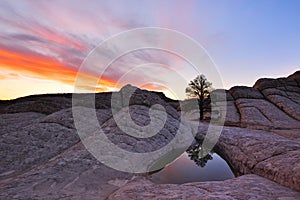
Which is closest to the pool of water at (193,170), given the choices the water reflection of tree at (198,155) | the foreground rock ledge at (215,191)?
the water reflection of tree at (198,155)

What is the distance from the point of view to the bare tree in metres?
46.1

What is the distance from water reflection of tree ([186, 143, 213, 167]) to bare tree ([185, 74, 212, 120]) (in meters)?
22.0

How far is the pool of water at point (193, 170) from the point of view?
1557cm

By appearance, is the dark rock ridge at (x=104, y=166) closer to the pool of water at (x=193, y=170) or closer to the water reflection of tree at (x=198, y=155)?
the pool of water at (x=193, y=170)

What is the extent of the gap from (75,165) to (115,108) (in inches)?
556

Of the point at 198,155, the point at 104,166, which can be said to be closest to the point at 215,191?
the point at 104,166

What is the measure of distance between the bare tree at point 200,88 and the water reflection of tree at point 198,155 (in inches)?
868

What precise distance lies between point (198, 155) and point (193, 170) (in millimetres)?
5002

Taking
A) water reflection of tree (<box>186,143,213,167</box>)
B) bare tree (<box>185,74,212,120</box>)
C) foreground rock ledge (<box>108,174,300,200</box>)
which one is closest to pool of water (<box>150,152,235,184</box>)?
water reflection of tree (<box>186,143,213,167</box>)

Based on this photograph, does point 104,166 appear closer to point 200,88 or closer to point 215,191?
point 215,191

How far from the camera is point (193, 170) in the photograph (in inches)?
705

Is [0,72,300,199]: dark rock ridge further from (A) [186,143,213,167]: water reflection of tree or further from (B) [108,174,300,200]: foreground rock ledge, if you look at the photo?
(A) [186,143,213,167]: water reflection of tree

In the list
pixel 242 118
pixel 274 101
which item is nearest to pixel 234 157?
pixel 242 118

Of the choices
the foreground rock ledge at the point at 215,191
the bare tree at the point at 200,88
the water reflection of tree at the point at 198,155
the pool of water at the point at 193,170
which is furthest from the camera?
the bare tree at the point at 200,88
